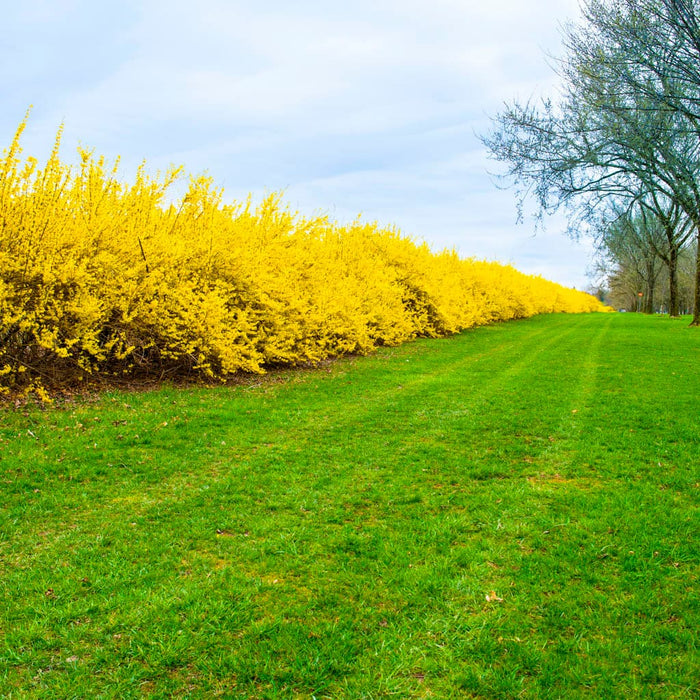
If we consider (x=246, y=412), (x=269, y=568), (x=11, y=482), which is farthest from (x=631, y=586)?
(x=246, y=412)

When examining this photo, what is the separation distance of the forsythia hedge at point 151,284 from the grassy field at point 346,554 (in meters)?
1.34

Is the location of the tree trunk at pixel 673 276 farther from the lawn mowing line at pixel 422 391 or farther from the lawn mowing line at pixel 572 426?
the lawn mowing line at pixel 572 426

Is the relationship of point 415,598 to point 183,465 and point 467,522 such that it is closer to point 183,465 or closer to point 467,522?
point 467,522

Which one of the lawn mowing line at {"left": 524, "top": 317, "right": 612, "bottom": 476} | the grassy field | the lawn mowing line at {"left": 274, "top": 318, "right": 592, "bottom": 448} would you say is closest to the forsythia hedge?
the grassy field

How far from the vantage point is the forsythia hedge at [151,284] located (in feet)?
22.2

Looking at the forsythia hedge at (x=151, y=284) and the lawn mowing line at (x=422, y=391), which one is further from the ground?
the forsythia hedge at (x=151, y=284)

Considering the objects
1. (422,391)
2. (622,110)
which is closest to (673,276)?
(622,110)

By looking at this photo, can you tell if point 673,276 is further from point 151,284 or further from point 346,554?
point 346,554

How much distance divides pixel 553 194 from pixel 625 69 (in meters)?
5.96

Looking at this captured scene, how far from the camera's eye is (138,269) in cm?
775

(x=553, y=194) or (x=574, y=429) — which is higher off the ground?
(x=553, y=194)

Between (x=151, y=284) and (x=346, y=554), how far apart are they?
5.76m

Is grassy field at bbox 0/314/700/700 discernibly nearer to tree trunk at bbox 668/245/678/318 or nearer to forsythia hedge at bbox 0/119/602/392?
forsythia hedge at bbox 0/119/602/392

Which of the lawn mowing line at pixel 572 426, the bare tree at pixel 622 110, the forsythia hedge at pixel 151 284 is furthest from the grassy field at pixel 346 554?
the bare tree at pixel 622 110
